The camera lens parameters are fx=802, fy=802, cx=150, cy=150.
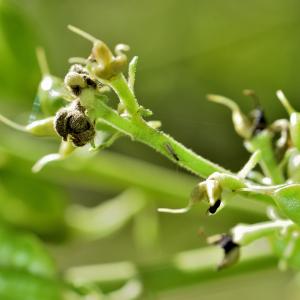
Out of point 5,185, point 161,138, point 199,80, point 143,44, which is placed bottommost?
point 161,138

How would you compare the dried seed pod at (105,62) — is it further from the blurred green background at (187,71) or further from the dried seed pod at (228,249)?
the blurred green background at (187,71)

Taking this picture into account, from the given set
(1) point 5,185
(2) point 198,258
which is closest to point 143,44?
(1) point 5,185

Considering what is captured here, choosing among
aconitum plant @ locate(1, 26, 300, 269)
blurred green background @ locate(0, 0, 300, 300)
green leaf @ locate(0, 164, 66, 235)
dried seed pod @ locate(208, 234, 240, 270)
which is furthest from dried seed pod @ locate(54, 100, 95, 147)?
blurred green background @ locate(0, 0, 300, 300)

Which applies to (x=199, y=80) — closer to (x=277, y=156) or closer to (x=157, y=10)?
(x=157, y=10)

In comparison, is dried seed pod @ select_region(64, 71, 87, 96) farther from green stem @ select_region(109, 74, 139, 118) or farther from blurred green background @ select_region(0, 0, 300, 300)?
blurred green background @ select_region(0, 0, 300, 300)

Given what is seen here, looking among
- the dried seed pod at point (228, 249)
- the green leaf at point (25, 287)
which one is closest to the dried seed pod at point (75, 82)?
the dried seed pod at point (228, 249)
